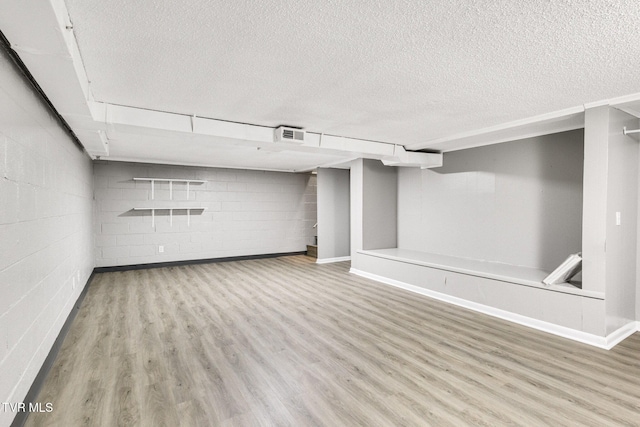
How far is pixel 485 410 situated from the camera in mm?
2021

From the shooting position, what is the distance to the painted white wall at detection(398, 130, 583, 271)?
396 centimetres

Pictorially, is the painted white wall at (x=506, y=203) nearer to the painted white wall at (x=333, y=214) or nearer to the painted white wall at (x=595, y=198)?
the painted white wall at (x=595, y=198)

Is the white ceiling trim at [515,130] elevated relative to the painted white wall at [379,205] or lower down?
elevated

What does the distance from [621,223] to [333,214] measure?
199 inches

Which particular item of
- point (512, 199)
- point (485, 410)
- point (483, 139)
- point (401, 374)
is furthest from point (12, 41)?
point (512, 199)

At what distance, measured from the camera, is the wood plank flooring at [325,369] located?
1.99m

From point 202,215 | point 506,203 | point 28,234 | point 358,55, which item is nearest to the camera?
point 358,55

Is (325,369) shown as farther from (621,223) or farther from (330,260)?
(330,260)

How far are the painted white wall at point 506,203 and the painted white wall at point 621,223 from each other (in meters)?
0.50

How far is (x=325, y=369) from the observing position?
8.38 feet

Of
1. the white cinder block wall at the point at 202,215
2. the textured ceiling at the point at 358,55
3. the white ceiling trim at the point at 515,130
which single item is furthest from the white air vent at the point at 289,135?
the white cinder block wall at the point at 202,215

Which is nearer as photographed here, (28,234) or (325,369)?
(28,234)

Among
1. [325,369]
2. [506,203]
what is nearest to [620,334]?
[506,203]

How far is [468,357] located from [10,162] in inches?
139
